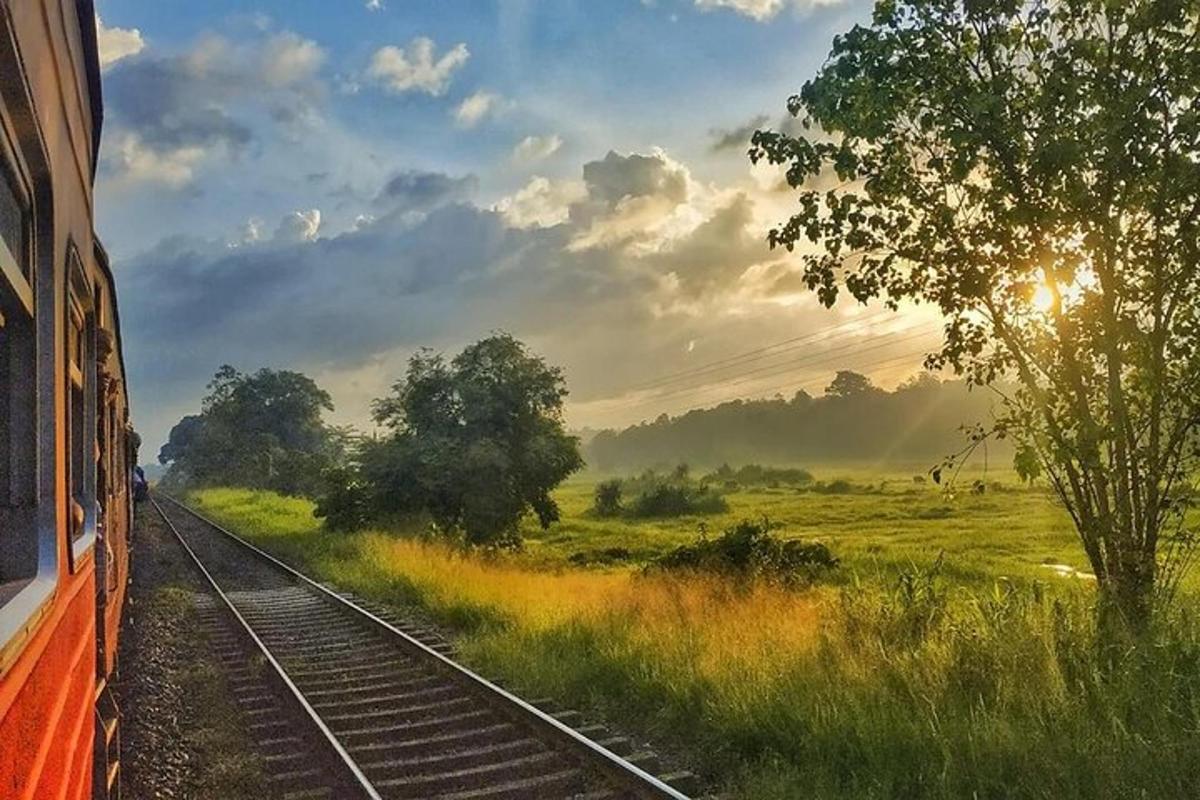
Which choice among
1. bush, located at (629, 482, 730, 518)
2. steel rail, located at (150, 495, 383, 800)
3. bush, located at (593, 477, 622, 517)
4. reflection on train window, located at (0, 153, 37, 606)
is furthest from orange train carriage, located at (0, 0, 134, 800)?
bush, located at (593, 477, 622, 517)

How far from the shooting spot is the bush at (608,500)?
59250 millimetres

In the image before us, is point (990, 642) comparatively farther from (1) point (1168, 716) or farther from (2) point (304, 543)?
(2) point (304, 543)

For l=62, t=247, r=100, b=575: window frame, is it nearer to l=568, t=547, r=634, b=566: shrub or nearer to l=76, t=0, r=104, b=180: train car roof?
l=76, t=0, r=104, b=180: train car roof

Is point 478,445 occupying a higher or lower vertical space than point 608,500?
higher

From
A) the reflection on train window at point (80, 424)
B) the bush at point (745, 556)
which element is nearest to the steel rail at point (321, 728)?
the reflection on train window at point (80, 424)

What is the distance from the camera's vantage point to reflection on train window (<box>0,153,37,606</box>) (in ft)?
8.97

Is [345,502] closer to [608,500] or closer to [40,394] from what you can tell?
[40,394]

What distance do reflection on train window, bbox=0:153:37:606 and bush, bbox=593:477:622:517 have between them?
185ft

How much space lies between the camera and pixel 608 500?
60.3m

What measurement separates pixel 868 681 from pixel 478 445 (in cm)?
2129

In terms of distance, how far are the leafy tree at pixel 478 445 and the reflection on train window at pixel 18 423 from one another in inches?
968

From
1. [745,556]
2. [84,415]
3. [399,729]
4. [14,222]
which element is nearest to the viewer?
[14,222]

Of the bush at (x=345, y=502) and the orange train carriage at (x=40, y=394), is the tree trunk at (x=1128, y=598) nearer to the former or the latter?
the orange train carriage at (x=40, y=394)

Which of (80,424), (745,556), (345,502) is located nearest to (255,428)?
(345,502)
